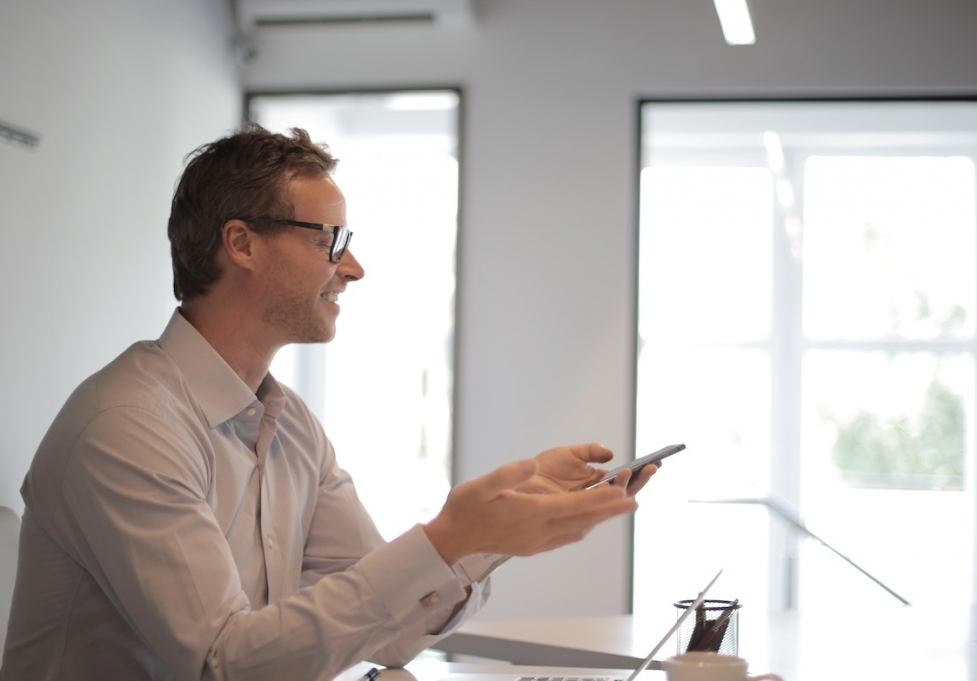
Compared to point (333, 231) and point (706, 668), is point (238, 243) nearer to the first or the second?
point (333, 231)

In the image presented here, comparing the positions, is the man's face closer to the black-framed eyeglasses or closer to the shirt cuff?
the black-framed eyeglasses

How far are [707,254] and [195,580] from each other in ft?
19.6

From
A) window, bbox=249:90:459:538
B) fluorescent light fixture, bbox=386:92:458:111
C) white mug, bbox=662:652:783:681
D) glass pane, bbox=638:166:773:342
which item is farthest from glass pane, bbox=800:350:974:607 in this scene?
white mug, bbox=662:652:783:681

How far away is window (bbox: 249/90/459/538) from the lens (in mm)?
4785

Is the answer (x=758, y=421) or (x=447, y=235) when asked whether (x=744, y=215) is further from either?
(x=447, y=235)

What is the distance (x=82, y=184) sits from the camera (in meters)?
3.20

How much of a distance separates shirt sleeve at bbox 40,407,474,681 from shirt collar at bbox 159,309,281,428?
7.7 inches

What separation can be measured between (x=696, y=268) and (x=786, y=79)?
2749 mm

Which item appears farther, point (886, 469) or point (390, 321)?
point (886, 469)

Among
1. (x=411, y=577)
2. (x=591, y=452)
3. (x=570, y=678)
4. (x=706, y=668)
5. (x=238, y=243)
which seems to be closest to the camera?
(x=706, y=668)

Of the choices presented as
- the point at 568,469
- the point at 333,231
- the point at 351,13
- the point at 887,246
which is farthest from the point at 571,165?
the point at 887,246

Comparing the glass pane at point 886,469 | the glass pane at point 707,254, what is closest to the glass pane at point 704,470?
the glass pane at point 707,254

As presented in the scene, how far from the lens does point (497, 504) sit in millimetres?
1150

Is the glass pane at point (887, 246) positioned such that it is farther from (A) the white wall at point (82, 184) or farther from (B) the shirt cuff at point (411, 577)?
(B) the shirt cuff at point (411, 577)
